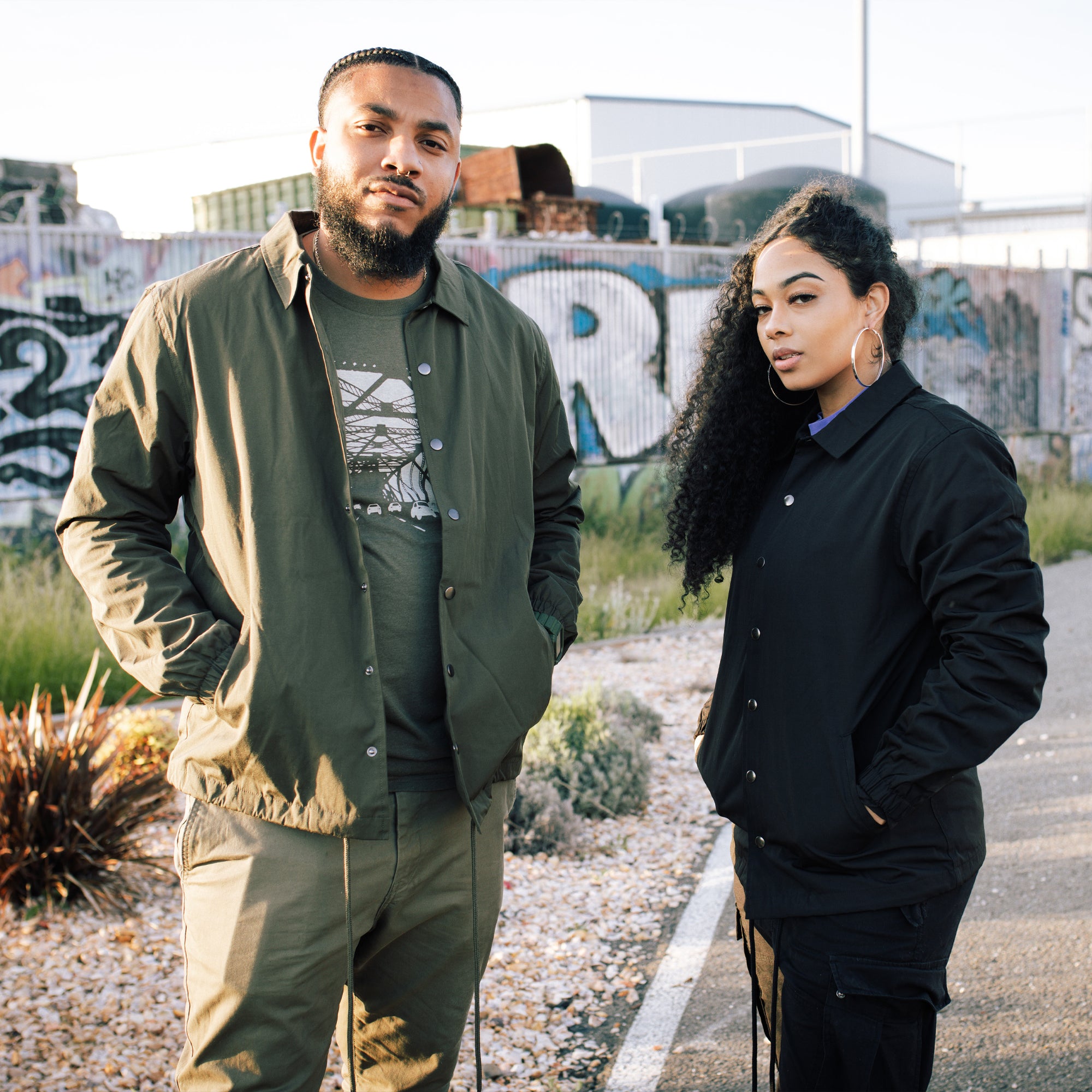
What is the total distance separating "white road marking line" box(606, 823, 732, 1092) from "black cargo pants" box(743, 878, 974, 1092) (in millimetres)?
1249

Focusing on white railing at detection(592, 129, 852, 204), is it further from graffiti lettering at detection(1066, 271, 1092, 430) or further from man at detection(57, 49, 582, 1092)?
man at detection(57, 49, 582, 1092)

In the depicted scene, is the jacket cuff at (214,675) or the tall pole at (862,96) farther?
the tall pole at (862,96)

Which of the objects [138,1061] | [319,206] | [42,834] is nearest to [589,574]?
[42,834]

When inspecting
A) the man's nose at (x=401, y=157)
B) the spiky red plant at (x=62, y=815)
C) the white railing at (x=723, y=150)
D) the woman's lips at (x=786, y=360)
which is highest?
the white railing at (x=723, y=150)

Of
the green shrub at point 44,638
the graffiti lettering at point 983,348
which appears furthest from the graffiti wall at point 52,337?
the graffiti lettering at point 983,348

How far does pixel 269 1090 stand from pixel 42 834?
7.85 ft

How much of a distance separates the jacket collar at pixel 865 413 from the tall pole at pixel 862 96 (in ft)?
42.6

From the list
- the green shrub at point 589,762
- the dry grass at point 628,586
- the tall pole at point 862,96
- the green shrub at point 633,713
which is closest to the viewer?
the green shrub at point 589,762

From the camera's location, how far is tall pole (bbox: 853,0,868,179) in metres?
13.7

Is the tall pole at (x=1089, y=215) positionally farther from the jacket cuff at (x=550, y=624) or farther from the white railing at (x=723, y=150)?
the jacket cuff at (x=550, y=624)

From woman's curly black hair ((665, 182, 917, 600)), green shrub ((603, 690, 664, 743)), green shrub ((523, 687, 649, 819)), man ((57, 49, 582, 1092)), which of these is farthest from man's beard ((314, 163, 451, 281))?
green shrub ((603, 690, 664, 743))

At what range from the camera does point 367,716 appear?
88.8 inches

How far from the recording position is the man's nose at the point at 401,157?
2369 millimetres

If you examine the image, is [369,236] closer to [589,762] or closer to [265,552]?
[265,552]
